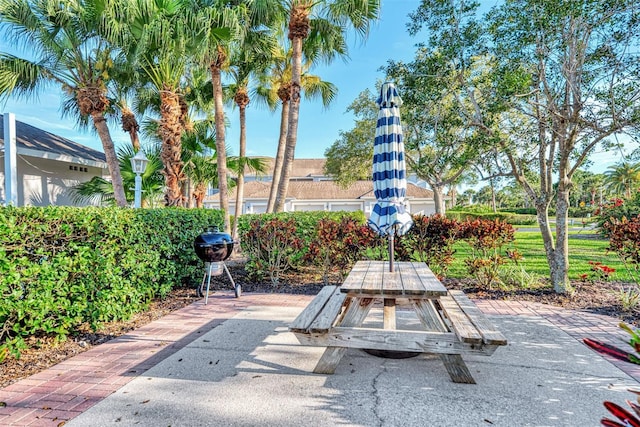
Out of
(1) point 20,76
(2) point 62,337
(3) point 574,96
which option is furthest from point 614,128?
(1) point 20,76

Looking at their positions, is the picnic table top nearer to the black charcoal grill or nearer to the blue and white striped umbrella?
the blue and white striped umbrella

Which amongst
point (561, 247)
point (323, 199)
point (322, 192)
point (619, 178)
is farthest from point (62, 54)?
point (619, 178)

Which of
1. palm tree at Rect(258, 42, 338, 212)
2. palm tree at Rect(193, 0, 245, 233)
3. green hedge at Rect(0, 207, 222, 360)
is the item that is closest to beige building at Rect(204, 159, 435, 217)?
palm tree at Rect(258, 42, 338, 212)

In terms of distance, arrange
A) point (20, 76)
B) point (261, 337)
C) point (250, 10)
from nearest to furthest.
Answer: point (261, 337), point (20, 76), point (250, 10)

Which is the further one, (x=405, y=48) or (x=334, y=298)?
(x=405, y=48)

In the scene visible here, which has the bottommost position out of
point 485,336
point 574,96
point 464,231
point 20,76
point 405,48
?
point 485,336

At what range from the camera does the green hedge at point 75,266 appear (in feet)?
11.1

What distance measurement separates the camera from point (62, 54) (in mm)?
8102

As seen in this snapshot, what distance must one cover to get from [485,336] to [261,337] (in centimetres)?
252

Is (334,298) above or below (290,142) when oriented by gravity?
below

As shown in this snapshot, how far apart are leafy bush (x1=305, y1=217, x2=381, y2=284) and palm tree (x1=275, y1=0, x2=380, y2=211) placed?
3424mm

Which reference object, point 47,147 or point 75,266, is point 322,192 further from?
point 75,266

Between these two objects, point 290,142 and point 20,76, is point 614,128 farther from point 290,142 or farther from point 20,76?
point 20,76

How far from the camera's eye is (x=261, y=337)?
421 centimetres
